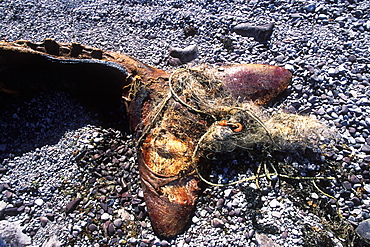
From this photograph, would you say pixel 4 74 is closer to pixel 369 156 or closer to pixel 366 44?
pixel 369 156

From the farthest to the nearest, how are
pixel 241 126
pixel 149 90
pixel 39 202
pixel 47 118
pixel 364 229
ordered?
pixel 47 118, pixel 149 90, pixel 39 202, pixel 241 126, pixel 364 229

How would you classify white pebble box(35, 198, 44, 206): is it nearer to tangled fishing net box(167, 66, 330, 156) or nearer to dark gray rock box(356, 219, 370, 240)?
tangled fishing net box(167, 66, 330, 156)

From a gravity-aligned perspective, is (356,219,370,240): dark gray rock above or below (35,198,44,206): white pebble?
above

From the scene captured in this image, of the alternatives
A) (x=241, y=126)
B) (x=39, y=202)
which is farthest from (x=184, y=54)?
(x=39, y=202)

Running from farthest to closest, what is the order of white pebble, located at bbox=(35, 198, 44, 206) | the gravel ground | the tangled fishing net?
white pebble, located at bbox=(35, 198, 44, 206) → the tangled fishing net → the gravel ground

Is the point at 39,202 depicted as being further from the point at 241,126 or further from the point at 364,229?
the point at 364,229

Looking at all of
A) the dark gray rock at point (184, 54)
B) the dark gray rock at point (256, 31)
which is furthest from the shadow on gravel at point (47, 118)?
the dark gray rock at point (256, 31)

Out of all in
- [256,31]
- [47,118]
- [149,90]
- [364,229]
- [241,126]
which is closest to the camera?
[364,229]

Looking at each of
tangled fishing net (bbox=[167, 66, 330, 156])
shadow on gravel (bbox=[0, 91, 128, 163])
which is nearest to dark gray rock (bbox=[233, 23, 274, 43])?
tangled fishing net (bbox=[167, 66, 330, 156])

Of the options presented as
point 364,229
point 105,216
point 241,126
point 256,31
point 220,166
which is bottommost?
point 105,216
